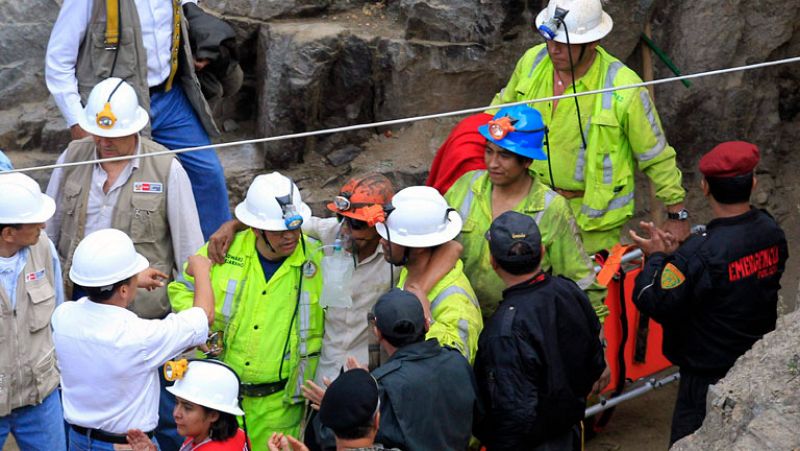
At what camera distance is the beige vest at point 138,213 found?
5.68 m

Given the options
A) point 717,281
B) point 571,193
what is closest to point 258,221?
point 571,193

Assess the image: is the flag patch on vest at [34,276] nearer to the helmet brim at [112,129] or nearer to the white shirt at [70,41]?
the helmet brim at [112,129]

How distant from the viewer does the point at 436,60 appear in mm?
8055

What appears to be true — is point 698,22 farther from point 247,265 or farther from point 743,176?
point 247,265

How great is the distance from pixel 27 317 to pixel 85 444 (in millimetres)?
630

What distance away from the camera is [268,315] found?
16.7 feet

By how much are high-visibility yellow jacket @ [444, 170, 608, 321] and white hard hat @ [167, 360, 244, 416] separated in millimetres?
1349

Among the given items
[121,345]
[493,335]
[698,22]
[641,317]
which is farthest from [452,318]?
[698,22]

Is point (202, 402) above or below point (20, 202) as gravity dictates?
below

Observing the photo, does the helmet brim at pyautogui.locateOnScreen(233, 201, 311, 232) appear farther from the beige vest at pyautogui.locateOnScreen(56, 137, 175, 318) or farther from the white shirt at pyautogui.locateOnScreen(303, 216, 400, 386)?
the beige vest at pyautogui.locateOnScreen(56, 137, 175, 318)

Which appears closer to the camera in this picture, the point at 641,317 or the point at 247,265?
A: the point at 247,265

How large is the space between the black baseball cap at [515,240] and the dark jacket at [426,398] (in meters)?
0.48

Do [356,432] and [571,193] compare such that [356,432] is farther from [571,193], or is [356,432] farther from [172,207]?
[571,193]

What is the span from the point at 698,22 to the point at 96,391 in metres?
5.26
